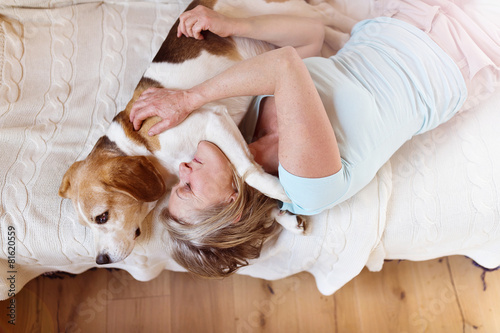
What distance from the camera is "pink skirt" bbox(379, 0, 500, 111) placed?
4.38 feet

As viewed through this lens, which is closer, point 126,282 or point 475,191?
point 475,191

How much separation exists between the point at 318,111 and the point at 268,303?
1.06 metres

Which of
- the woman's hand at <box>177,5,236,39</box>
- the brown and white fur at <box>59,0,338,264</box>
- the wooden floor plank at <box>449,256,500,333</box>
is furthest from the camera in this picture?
the wooden floor plank at <box>449,256,500,333</box>

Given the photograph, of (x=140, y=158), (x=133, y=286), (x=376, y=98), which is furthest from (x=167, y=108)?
(x=133, y=286)

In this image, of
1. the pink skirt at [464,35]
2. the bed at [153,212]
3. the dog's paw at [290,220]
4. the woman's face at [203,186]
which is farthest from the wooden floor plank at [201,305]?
the pink skirt at [464,35]

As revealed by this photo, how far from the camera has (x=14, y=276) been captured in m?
1.52

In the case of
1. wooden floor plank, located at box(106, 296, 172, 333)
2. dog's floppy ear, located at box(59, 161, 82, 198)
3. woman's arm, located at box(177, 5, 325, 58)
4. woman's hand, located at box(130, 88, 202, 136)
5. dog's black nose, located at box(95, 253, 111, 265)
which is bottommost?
wooden floor plank, located at box(106, 296, 172, 333)

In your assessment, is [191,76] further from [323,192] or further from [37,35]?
[37,35]

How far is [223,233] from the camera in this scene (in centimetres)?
123

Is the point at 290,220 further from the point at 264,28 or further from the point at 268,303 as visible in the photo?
the point at 264,28

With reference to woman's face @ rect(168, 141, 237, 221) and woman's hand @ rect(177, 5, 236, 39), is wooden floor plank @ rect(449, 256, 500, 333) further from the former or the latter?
woman's hand @ rect(177, 5, 236, 39)

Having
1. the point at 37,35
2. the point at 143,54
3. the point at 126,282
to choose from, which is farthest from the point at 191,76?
the point at 126,282

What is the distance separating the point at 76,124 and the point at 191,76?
535mm

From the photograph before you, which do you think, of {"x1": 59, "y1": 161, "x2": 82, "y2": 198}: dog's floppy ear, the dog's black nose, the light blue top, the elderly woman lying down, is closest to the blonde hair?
the elderly woman lying down
